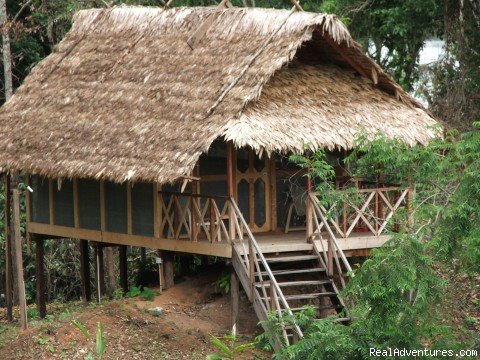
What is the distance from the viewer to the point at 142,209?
20047 mm

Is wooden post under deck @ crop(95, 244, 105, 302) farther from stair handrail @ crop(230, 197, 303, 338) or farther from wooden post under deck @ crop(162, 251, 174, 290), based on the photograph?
stair handrail @ crop(230, 197, 303, 338)

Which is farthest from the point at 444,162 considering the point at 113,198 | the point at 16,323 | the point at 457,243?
the point at 16,323

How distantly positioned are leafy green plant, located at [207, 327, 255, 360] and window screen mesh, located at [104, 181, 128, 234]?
3331 millimetres

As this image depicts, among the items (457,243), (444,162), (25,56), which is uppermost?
(25,56)

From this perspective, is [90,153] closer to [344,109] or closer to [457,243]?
[344,109]

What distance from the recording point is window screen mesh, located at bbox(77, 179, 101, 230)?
21258 millimetres

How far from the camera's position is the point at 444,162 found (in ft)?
52.5

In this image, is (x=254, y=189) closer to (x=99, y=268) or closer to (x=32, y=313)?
(x=99, y=268)

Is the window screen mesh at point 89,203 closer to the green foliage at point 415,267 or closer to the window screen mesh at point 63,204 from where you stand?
the window screen mesh at point 63,204

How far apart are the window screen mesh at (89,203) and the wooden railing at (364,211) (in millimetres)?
4050

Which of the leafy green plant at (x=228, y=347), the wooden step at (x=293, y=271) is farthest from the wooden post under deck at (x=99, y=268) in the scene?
the leafy green plant at (x=228, y=347)

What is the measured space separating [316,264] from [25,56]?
12667mm

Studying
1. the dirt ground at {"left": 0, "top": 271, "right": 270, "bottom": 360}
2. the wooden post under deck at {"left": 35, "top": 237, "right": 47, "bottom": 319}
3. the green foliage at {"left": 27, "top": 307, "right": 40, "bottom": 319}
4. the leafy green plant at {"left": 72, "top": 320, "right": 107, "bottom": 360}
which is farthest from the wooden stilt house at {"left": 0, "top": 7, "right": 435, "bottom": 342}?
the green foliage at {"left": 27, "top": 307, "right": 40, "bottom": 319}

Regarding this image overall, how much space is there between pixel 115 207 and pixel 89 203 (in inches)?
34.2
